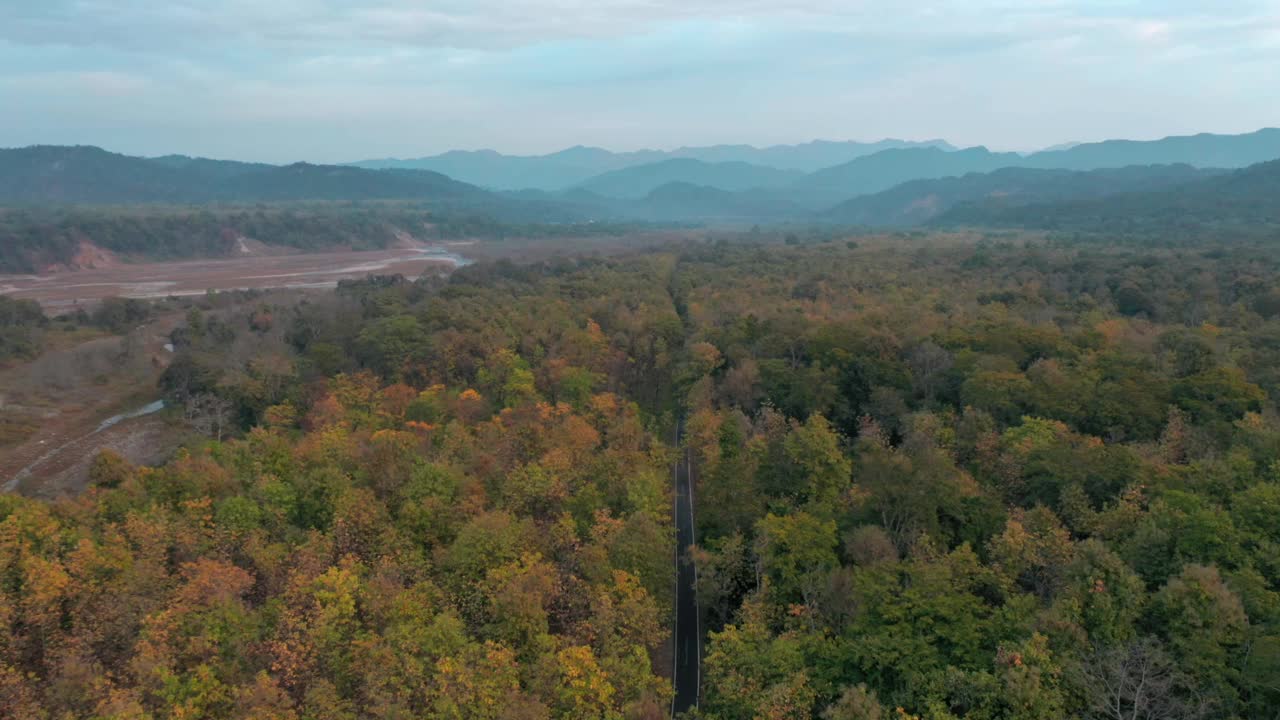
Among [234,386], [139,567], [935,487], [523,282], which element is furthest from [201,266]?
[935,487]

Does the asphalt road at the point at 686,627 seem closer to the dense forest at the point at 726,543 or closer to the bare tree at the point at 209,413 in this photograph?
the dense forest at the point at 726,543

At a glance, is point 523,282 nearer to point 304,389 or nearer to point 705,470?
point 304,389

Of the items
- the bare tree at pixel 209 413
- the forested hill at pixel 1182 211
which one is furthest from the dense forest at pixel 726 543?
the forested hill at pixel 1182 211

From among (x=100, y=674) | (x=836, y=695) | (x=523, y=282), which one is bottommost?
(x=836, y=695)

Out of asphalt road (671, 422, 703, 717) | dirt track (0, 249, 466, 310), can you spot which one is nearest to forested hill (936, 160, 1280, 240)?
asphalt road (671, 422, 703, 717)

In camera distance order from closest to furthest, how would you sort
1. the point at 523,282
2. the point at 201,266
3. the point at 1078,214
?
the point at 523,282 → the point at 201,266 → the point at 1078,214

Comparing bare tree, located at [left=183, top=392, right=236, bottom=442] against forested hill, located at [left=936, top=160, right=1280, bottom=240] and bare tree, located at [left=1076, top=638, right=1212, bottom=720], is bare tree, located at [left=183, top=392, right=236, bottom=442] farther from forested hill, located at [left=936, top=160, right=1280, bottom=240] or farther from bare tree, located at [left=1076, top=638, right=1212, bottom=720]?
forested hill, located at [left=936, top=160, right=1280, bottom=240]
